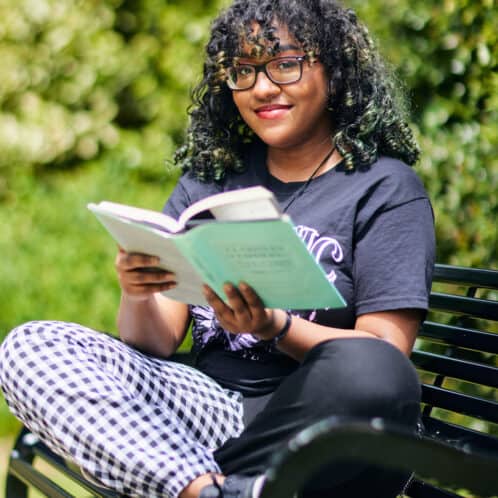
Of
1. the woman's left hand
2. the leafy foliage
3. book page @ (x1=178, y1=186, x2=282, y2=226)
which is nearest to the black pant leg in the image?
the woman's left hand

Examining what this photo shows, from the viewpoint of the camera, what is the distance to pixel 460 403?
7.02 feet

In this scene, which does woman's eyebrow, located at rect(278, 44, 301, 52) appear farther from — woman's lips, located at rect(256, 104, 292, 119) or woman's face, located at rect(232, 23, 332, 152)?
woman's lips, located at rect(256, 104, 292, 119)

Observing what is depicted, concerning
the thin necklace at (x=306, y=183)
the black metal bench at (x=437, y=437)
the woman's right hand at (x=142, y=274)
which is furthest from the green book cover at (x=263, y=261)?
the thin necklace at (x=306, y=183)

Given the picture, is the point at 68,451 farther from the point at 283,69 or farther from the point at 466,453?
the point at 283,69

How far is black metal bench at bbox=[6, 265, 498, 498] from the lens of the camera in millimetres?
1335

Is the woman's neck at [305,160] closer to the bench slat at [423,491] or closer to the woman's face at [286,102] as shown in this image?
the woman's face at [286,102]

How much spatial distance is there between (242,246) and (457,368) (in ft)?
2.75

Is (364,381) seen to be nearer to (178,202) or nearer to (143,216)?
(143,216)

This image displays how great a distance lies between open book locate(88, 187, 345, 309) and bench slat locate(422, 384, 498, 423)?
22.7 inches

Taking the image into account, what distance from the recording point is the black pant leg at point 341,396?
1.66m

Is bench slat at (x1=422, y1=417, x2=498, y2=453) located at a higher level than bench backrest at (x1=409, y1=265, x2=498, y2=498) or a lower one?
lower

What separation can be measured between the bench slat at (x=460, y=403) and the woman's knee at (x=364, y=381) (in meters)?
0.38

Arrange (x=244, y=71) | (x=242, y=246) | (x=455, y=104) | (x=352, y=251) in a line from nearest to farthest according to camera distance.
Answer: (x=242, y=246) < (x=352, y=251) < (x=244, y=71) < (x=455, y=104)

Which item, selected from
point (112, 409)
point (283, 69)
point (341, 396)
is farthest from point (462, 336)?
point (112, 409)
